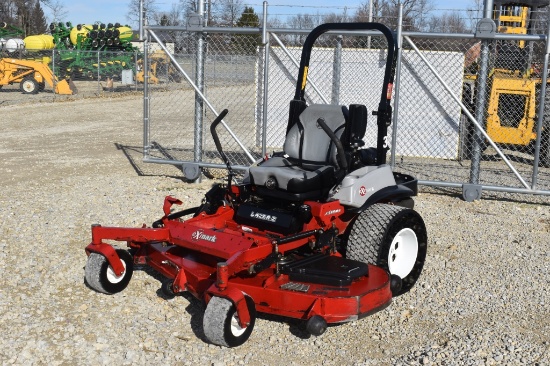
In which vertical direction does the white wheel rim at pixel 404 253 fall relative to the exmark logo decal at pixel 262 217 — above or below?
below

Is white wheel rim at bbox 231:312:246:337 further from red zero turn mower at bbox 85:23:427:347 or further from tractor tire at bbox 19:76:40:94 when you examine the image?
tractor tire at bbox 19:76:40:94

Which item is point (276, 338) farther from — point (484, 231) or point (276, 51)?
point (276, 51)

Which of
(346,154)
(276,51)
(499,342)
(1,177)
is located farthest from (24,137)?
(499,342)

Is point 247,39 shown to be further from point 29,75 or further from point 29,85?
point 29,75

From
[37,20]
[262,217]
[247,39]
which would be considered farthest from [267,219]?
[37,20]

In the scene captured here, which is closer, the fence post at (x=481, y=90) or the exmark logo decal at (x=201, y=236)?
the exmark logo decal at (x=201, y=236)

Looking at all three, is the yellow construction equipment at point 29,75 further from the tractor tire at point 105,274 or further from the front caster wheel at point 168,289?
the front caster wheel at point 168,289

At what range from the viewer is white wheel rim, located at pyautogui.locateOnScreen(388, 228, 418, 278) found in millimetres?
6014

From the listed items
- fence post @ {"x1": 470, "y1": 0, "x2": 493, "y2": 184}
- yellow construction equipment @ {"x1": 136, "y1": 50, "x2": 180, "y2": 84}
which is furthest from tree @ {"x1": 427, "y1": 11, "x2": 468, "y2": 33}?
yellow construction equipment @ {"x1": 136, "y1": 50, "x2": 180, "y2": 84}

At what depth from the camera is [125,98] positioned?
26.3 metres

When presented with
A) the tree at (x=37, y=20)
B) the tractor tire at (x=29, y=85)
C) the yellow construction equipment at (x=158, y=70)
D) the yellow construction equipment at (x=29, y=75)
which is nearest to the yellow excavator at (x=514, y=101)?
A: the yellow construction equipment at (x=158, y=70)

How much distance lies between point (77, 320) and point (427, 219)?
15.1 feet

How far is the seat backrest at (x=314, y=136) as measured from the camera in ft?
20.5

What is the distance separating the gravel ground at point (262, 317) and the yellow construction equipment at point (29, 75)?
1658 centimetres
